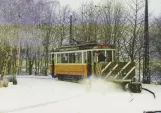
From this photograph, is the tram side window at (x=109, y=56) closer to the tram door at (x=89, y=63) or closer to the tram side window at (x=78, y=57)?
the tram door at (x=89, y=63)

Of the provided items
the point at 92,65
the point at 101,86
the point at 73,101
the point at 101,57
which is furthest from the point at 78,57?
the point at 73,101

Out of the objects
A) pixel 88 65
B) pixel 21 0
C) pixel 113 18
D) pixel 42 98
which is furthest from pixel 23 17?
pixel 113 18

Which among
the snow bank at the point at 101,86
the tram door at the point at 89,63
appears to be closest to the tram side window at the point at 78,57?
the tram door at the point at 89,63

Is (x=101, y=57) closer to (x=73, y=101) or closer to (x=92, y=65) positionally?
(x=92, y=65)

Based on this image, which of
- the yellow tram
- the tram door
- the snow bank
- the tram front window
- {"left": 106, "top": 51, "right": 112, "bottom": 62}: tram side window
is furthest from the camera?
the tram door

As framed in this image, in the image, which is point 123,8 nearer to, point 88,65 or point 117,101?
point 88,65

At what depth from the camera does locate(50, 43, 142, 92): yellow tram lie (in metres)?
23.3

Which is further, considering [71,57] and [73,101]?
[71,57]

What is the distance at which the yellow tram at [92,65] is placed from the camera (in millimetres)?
23297

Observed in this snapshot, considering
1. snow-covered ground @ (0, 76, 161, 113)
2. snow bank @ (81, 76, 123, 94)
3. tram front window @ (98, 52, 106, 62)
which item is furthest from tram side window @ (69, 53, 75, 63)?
snow-covered ground @ (0, 76, 161, 113)

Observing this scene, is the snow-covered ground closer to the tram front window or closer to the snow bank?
the snow bank

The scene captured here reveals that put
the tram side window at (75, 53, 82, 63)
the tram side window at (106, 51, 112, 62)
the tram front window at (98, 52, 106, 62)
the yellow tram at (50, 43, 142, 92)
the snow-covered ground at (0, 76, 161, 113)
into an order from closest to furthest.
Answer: the snow-covered ground at (0, 76, 161, 113), the yellow tram at (50, 43, 142, 92), the tram front window at (98, 52, 106, 62), the tram side window at (106, 51, 112, 62), the tram side window at (75, 53, 82, 63)

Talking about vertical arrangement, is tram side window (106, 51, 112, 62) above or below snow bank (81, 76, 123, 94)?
above

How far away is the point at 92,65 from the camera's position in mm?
25031
